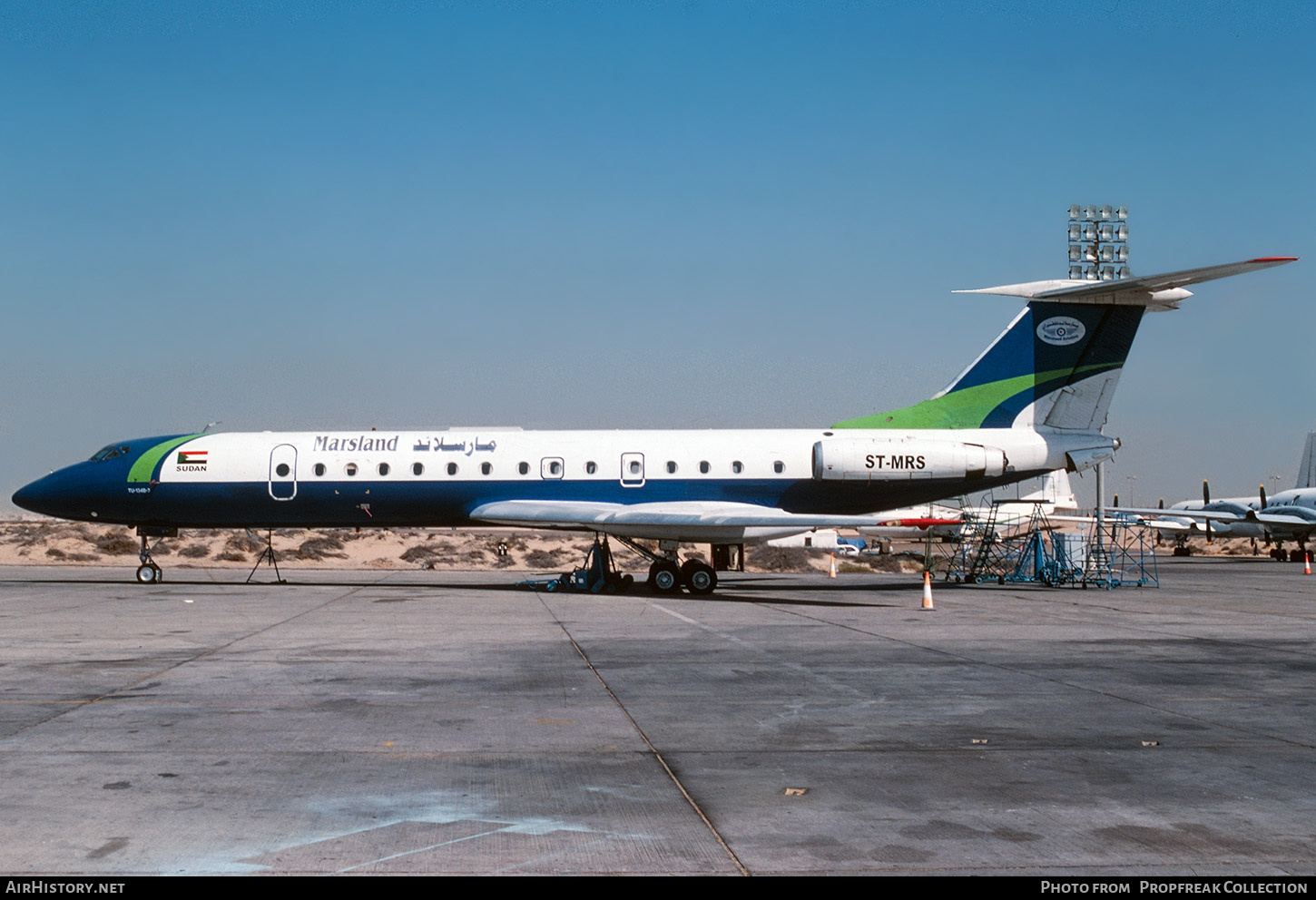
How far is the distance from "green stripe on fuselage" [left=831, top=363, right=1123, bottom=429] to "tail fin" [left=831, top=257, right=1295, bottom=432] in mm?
20

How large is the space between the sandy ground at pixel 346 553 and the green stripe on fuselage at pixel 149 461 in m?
13.7

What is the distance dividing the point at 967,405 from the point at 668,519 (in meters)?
7.68

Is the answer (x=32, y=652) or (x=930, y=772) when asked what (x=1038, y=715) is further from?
(x=32, y=652)

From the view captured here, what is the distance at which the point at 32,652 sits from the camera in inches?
496

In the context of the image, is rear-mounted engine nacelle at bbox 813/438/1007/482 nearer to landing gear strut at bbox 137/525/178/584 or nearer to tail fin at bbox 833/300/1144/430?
tail fin at bbox 833/300/1144/430

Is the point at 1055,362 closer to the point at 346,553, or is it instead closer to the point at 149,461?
the point at 149,461

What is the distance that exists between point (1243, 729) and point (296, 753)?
681 cm

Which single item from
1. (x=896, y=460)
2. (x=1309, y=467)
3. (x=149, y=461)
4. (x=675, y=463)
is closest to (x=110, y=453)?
(x=149, y=461)

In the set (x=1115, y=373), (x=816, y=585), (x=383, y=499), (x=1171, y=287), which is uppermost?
(x=1171, y=287)

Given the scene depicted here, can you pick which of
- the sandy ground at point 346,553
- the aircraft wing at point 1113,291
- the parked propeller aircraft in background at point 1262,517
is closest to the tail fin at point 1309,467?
the parked propeller aircraft in background at point 1262,517

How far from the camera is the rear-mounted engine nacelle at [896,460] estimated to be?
78.1 feet

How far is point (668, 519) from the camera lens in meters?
22.3
